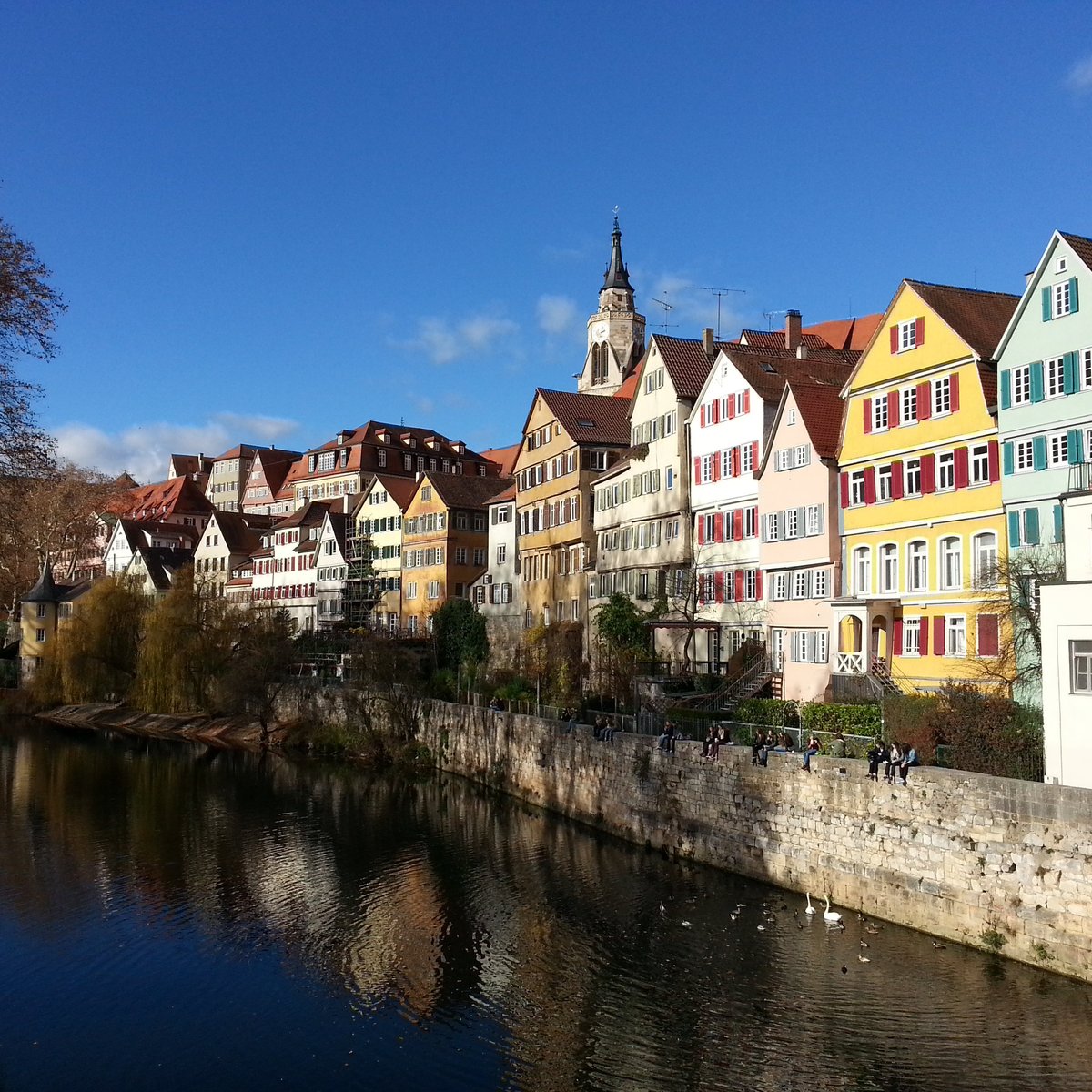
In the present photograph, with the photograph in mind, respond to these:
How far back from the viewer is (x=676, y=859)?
29.4 metres

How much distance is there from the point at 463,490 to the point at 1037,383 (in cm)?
4562

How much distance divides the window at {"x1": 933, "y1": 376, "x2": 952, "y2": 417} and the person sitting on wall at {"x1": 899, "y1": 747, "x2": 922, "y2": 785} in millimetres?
12824

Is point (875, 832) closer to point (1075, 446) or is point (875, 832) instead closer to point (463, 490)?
point (1075, 446)

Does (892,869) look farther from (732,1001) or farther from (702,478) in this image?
(702,478)

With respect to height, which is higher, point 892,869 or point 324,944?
point 892,869

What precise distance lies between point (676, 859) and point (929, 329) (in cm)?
1701

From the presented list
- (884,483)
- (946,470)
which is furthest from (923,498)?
(884,483)

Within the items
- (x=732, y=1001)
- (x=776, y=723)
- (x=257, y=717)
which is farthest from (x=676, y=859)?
(x=257, y=717)

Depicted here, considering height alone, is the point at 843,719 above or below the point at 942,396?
below

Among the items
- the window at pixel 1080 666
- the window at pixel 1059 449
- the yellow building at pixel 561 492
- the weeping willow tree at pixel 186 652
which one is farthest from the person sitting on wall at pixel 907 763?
the weeping willow tree at pixel 186 652

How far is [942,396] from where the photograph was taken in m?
31.8

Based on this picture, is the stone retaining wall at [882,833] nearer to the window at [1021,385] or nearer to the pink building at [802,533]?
the pink building at [802,533]

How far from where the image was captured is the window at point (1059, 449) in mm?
27320

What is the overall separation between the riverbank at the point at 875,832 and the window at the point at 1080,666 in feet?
7.73
